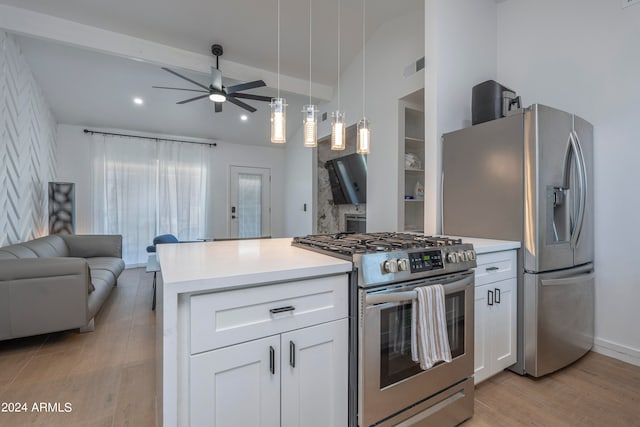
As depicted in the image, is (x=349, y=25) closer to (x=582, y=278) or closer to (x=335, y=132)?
(x=335, y=132)

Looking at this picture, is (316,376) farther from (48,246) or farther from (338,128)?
(48,246)

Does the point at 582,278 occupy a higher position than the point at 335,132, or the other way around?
the point at 335,132

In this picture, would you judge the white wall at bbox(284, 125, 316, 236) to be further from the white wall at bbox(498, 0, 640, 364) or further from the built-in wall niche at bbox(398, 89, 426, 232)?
the white wall at bbox(498, 0, 640, 364)

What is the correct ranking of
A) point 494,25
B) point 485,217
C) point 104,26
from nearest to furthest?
point 485,217, point 494,25, point 104,26

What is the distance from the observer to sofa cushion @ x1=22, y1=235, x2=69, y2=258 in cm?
302

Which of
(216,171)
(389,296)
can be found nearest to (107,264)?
(216,171)

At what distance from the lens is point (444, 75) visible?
93.1 inches

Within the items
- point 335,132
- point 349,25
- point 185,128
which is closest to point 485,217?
point 335,132

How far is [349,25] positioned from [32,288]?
14.1 ft

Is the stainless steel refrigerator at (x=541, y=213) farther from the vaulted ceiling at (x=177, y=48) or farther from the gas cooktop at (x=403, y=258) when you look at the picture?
the vaulted ceiling at (x=177, y=48)

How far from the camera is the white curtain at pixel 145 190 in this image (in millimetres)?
5105

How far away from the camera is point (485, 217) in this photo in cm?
203

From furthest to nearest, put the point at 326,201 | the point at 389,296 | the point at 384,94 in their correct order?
the point at 326,201 < the point at 384,94 < the point at 389,296

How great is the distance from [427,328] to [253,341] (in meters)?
0.78
